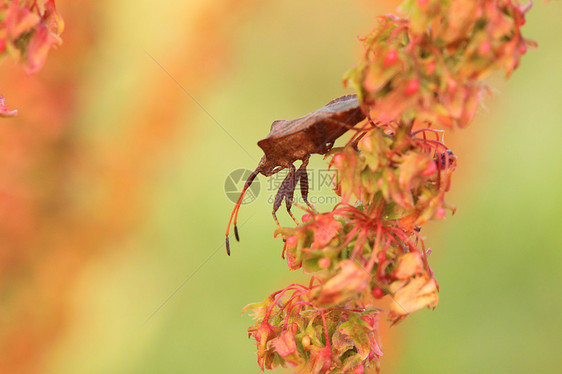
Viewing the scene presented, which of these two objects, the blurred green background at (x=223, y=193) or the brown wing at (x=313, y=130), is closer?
the brown wing at (x=313, y=130)

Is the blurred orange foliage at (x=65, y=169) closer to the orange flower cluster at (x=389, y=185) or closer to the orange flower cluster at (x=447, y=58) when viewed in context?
the orange flower cluster at (x=389, y=185)

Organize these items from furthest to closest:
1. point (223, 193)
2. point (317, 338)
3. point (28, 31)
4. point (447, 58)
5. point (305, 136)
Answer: point (223, 193) < point (305, 136) < point (317, 338) < point (28, 31) < point (447, 58)

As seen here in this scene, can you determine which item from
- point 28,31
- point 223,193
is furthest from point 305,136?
point 223,193

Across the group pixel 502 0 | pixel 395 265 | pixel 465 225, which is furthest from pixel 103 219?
pixel 502 0

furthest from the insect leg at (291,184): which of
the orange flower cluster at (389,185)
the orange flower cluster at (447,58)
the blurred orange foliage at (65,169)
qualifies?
the blurred orange foliage at (65,169)

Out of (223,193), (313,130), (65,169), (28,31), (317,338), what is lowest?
(317,338)

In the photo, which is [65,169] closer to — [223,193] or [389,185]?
[223,193]

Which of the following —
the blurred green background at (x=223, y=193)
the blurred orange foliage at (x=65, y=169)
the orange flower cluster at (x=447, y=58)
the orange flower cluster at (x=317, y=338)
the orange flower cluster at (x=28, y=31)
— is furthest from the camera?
the blurred orange foliage at (x=65, y=169)
